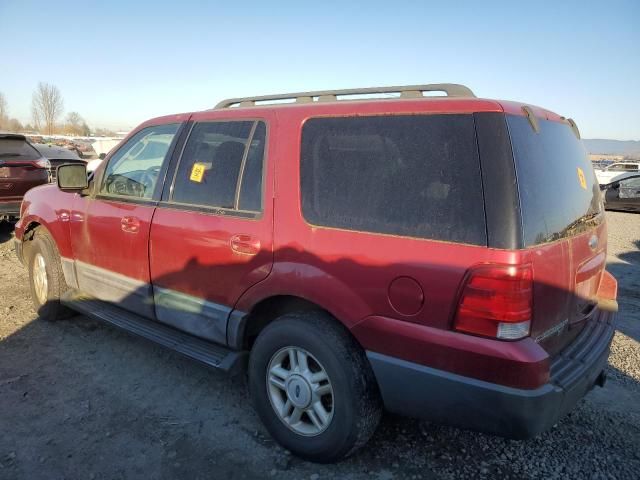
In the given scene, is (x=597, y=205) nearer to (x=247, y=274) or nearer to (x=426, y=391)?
(x=426, y=391)

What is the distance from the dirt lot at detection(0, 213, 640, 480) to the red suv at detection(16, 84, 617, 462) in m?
0.33

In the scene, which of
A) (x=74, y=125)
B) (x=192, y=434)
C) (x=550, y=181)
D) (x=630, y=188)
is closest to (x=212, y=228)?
(x=192, y=434)

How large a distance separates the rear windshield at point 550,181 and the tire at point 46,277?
13.0ft

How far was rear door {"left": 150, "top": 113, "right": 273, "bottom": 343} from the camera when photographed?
261cm

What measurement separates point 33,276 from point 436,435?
13.4 feet

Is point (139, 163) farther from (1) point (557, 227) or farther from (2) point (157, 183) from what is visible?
(1) point (557, 227)

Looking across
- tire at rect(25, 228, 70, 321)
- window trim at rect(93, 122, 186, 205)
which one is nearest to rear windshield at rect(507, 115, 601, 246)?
window trim at rect(93, 122, 186, 205)

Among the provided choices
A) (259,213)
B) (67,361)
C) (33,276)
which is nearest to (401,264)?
(259,213)

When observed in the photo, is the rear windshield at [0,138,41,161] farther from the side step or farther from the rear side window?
the rear side window

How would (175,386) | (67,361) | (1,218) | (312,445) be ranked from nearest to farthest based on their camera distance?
(312,445) < (175,386) < (67,361) < (1,218)

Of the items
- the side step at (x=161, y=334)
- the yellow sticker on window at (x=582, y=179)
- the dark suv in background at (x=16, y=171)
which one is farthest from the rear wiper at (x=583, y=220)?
the dark suv in background at (x=16, y=171)

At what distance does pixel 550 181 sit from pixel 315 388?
1.57m

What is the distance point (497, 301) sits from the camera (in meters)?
1.85

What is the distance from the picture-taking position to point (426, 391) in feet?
6.72
